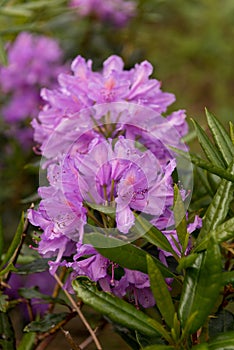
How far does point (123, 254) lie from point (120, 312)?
6 centimetres

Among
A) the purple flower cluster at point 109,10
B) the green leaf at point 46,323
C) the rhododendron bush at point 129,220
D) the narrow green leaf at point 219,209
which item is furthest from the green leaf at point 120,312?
the purple flower cluster at point 109,10

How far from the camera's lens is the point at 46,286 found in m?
1.65

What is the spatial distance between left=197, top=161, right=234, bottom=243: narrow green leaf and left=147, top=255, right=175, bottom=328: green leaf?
0.08 meters

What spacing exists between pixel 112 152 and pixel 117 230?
98 millimetres

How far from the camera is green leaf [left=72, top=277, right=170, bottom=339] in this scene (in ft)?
2.29

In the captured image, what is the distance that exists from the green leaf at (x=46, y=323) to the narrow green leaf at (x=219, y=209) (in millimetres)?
276

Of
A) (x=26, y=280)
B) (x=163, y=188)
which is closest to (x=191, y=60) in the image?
(x=26, y=280)

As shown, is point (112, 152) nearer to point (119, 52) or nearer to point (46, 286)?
point (46, 286)

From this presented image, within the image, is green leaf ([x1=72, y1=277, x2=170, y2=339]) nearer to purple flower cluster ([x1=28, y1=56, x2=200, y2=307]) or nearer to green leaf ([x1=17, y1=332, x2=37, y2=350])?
purple flower cluster ([x1=28, y1=56, x2=200, y2=307])

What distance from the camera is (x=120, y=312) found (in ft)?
2.30

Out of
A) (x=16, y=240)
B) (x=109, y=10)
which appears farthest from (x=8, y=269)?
(x=109, y=10)

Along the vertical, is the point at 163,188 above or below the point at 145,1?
below

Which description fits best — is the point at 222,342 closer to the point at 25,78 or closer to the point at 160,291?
the point at 160,291

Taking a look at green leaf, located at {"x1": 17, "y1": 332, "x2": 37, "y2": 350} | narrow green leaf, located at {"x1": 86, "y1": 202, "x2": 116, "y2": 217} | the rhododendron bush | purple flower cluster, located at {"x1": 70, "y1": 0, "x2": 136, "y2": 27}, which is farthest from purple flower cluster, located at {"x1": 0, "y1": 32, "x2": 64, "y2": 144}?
narrow green leaf, located at {"x1": 86, "y1": 202, "x2": 116, "y2": 217}
